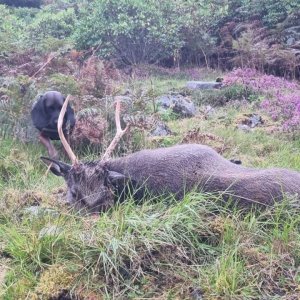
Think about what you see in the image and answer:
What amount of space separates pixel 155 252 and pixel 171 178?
3.14 ft

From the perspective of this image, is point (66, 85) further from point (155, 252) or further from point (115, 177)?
point (155, 252)

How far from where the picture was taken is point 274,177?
4.25 meters

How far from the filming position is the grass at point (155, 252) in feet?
11.3

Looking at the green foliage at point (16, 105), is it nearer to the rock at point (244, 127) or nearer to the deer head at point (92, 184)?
the deer head at point (92, 184)

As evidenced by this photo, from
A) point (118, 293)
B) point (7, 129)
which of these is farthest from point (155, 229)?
point (7, 129)

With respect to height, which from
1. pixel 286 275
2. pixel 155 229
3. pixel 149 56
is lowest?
pixel 149 56

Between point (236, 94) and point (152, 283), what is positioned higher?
point (152, 283)

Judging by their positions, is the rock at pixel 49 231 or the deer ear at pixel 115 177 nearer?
the rock at pixel 49 231

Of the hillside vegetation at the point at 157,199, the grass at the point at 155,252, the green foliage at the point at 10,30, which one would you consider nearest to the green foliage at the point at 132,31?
the hillside vegetation at the point at 157,199

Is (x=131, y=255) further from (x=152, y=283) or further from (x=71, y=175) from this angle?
(x=71, y=175)

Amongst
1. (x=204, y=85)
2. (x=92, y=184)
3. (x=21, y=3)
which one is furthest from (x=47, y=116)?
(x=21, y=3)

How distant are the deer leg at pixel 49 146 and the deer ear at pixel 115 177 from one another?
1408mm

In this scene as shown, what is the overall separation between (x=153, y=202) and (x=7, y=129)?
3.05 meters

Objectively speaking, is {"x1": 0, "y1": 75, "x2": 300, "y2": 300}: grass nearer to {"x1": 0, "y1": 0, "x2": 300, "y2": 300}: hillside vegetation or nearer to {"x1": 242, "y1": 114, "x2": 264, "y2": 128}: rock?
{"x1": 0, "y1": 0, "x2": 300, "y2": 300}: hillside vegetation
